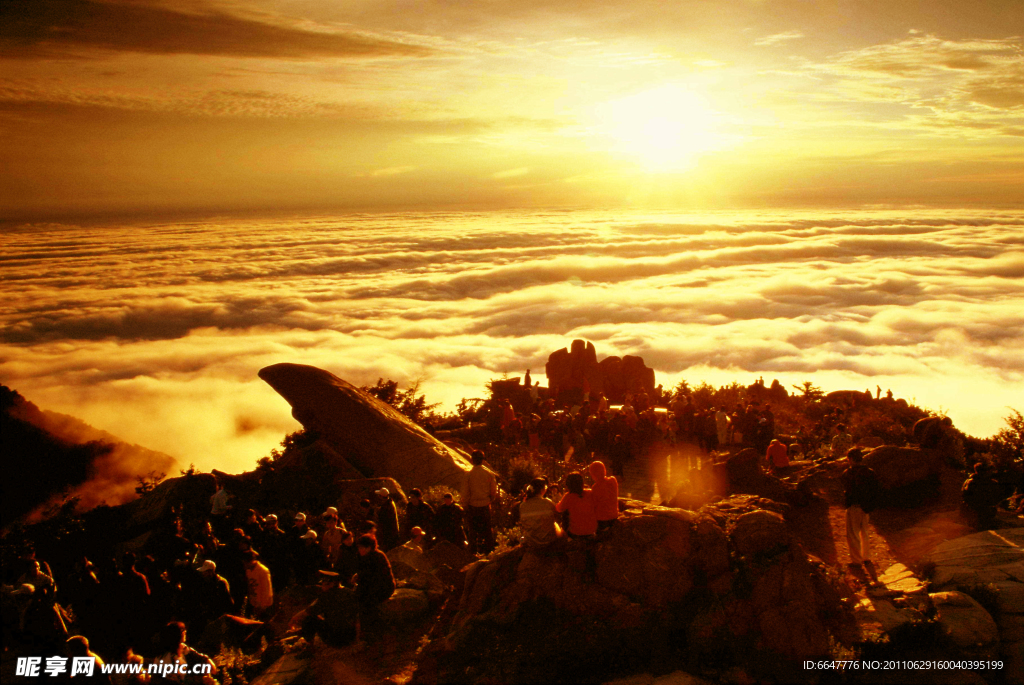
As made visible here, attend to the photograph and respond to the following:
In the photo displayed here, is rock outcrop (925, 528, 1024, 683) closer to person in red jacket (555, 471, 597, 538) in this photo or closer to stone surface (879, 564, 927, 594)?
stone surface (879, 564, 927, 594)

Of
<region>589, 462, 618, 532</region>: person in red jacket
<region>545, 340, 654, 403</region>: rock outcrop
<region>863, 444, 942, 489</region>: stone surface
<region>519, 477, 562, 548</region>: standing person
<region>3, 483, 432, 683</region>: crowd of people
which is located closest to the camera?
<region>3, 483, 432, 683</region>: crowd of people

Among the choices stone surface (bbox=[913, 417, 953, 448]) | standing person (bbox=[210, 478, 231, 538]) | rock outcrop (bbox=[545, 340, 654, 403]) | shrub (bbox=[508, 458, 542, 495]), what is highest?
stone surface (bbox=[913, 417, 953, 448])

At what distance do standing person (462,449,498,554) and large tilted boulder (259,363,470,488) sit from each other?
3798 mm

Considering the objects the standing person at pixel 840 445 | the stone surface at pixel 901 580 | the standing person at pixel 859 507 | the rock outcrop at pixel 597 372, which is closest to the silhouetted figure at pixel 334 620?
the stone surface at pixel 901 580

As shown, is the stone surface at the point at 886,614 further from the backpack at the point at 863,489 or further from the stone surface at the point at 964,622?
the backpack at the point at 863,489

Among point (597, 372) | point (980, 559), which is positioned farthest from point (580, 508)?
point (597, 372)

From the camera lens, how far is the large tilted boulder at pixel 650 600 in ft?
19.4

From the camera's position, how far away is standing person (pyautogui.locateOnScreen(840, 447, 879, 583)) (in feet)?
25.7

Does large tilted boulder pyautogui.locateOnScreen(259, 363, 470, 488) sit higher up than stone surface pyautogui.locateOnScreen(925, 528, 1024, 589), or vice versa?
stone surface pyautogui.locateOnScreen(925, 528, 1024, 589)

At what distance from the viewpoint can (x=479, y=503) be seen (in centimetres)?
886

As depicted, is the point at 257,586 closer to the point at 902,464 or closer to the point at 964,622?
the point at 964,622

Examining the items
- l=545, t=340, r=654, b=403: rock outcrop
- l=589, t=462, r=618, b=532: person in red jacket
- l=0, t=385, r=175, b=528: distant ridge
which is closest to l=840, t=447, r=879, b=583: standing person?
l=589, t=462, r=618, b=532: person in red jacket

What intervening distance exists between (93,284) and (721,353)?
109021 mm

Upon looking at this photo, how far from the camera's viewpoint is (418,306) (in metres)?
109
